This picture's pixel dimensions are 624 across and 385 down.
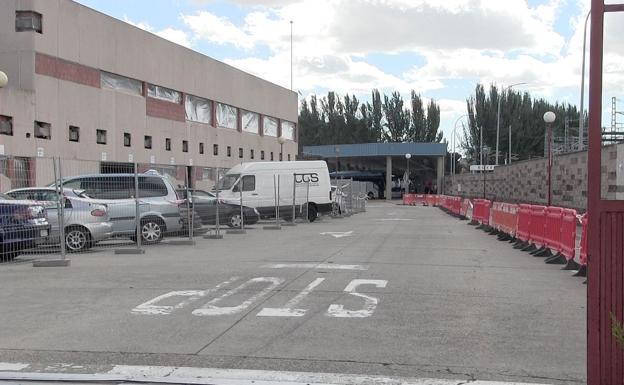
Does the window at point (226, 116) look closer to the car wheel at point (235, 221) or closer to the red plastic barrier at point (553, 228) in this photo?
the car wheel at point (235, 221)

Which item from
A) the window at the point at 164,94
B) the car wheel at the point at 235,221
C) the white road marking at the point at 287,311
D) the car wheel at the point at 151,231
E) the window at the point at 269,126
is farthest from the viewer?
the window at the point at 269,126

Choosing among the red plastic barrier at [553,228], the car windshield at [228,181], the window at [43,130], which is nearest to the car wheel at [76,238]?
the red plastic barrier at [553,228]

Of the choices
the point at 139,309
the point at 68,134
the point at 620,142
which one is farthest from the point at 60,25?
the point at 620,142

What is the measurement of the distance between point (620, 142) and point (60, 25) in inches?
1177

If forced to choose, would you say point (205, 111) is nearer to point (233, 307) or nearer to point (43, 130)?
point (43, 130)

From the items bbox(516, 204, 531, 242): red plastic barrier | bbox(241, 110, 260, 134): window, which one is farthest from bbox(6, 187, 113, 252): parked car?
bbox(241, 110, 260, 134): window

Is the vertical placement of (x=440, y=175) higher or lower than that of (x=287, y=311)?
higher

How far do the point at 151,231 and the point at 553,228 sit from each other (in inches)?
381

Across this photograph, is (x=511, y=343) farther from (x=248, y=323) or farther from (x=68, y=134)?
(x=68, y=134)

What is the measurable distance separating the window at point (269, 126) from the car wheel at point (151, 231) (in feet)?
129

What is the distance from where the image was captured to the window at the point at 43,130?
28172mm

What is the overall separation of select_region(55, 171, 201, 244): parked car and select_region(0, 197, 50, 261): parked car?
2069 millimetres

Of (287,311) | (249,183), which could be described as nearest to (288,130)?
(249,183)

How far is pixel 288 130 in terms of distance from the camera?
201 feet
